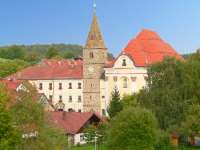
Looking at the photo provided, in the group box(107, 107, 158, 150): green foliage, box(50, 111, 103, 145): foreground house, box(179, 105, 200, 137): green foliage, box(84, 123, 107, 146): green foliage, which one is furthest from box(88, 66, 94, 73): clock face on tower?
box(107, 107, 158, 150): green foliage

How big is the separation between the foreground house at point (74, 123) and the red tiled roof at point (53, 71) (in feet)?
82.5

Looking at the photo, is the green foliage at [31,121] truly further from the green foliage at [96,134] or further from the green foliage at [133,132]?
the green foliage at [96,134]

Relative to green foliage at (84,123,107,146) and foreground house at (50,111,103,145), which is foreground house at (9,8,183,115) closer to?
foreground house at (50,111,103,145)

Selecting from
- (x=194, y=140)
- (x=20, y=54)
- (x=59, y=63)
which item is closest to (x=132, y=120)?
(x=194, y=140)

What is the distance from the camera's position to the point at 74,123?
60.8 metres

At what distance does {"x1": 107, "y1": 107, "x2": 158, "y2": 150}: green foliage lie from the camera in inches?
1745

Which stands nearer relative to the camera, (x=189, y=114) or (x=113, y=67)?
(x=189, y=114)

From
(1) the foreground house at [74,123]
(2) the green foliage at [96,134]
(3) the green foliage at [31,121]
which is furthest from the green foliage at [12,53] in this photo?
(3) the green foliage at [31,121]

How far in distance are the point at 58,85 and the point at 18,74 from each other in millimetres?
6162

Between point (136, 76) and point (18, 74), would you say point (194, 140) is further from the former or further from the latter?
point (18, 74)

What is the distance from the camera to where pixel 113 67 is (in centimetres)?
8025

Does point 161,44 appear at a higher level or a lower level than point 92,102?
higher

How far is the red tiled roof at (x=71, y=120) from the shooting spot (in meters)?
59.0

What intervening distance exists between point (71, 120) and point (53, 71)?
3058cm
